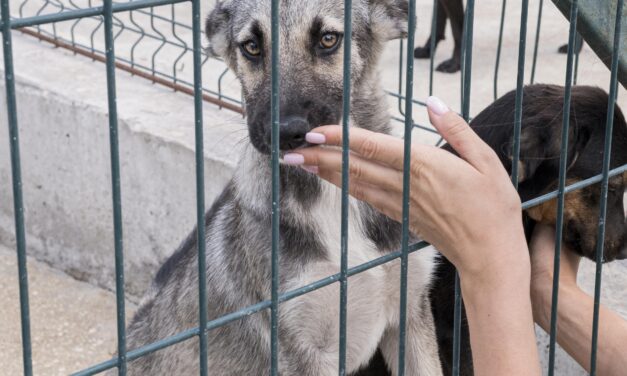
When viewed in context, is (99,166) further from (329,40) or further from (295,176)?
(329,40)

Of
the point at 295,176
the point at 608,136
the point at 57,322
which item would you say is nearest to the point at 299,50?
the point at 295,176

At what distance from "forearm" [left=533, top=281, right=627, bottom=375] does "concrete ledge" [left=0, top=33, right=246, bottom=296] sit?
2326 mm

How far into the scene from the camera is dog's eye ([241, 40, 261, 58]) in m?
3.04

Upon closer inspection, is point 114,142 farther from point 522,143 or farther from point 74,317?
point 74,317

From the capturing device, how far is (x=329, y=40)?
2.99m

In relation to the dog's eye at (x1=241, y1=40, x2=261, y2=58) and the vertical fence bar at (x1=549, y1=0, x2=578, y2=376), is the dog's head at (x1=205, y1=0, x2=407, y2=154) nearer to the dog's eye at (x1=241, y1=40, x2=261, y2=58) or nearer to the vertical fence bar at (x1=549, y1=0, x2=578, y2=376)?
the dog's eye at (x1=241, y1=40, x2=261, y2=58)

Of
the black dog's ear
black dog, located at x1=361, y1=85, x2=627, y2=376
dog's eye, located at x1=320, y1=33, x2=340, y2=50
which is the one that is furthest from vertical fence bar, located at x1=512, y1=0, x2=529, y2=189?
the black dog's ear

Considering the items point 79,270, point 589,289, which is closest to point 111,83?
point 589,289

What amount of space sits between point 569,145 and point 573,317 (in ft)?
1.90

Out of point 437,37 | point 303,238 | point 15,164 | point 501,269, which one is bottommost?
point 437,37

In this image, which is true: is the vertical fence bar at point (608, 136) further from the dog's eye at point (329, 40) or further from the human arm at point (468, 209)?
the dog's eye at point (329, 40)

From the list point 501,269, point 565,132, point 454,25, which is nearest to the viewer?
point 501,269

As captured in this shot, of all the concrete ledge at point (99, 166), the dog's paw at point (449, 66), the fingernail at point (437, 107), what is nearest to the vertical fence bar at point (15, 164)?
the fingernail at point (437, 107)

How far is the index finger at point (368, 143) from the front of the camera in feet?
6.02
